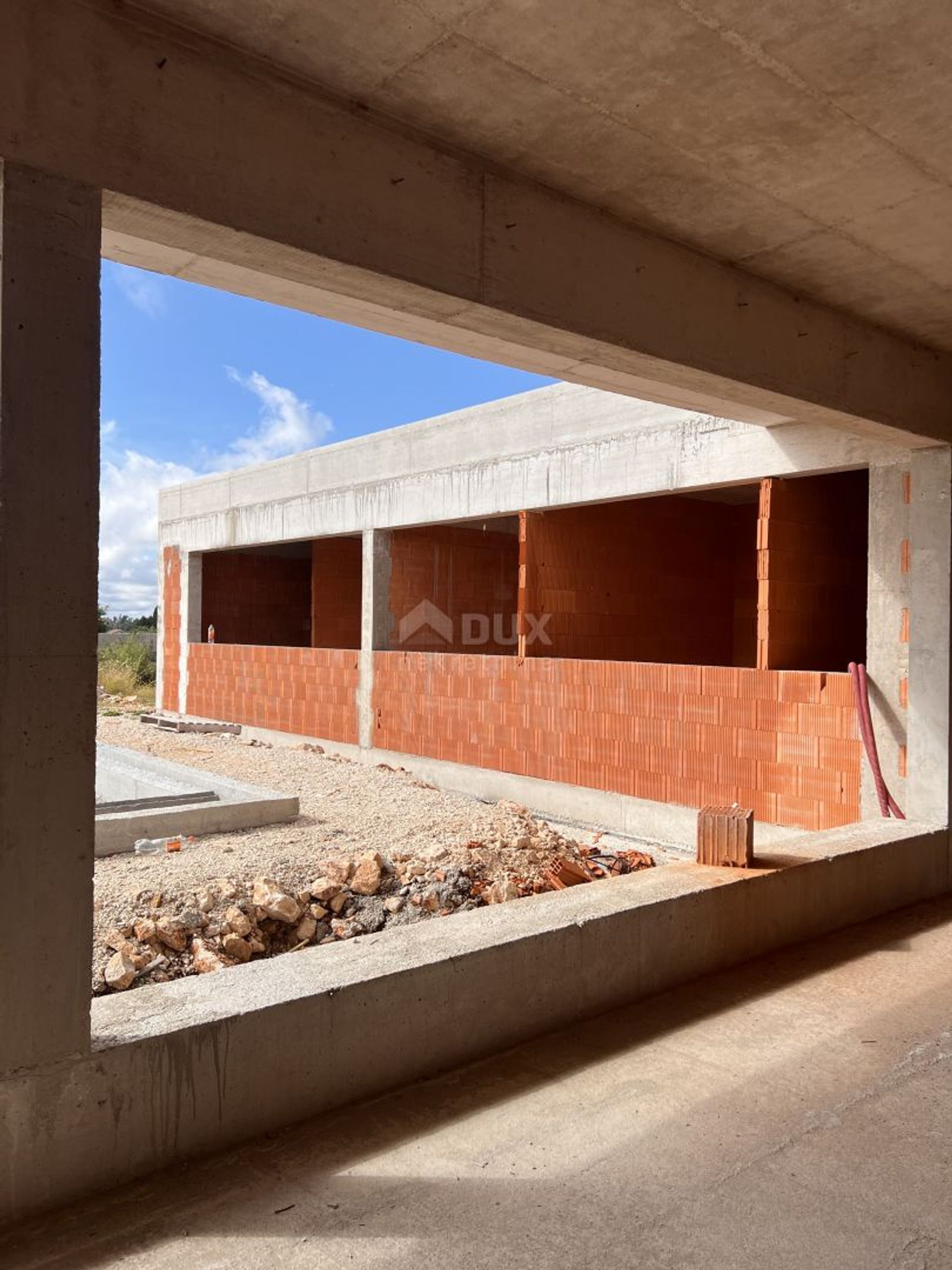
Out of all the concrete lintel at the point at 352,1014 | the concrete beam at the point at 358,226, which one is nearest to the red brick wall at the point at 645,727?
the concrete lintel at the point at 352,1014

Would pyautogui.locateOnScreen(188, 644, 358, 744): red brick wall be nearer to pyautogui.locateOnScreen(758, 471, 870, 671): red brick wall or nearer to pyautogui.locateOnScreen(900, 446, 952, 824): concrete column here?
pyautogui.locateOnScreen(758, 471, 870, 671): red brick wall

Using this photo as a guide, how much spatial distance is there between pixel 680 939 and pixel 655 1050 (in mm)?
700

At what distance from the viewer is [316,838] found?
290 inches

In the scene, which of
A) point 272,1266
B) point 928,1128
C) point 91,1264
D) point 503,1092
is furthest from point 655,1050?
point 91,1264

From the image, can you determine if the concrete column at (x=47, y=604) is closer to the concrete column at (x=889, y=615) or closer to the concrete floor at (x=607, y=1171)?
the concrete floor at (x=607, y=1171)

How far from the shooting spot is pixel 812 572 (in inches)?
313

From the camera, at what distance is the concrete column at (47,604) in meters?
2.37

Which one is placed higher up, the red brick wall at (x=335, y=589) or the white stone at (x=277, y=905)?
the red brick wall at (x=335, y=589)

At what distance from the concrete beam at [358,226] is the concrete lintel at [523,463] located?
2.33 meters

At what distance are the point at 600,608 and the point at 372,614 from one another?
320 centimetres

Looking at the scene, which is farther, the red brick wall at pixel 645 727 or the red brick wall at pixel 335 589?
the red brick wall at pixel 335 589

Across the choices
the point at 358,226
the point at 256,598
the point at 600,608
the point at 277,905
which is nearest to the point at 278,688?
the point at 256,598

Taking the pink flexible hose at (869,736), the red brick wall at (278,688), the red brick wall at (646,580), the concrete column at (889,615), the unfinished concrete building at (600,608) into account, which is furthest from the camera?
the red brick wall at (278,688)

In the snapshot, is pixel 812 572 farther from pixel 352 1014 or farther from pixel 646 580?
pixel 352 1014
